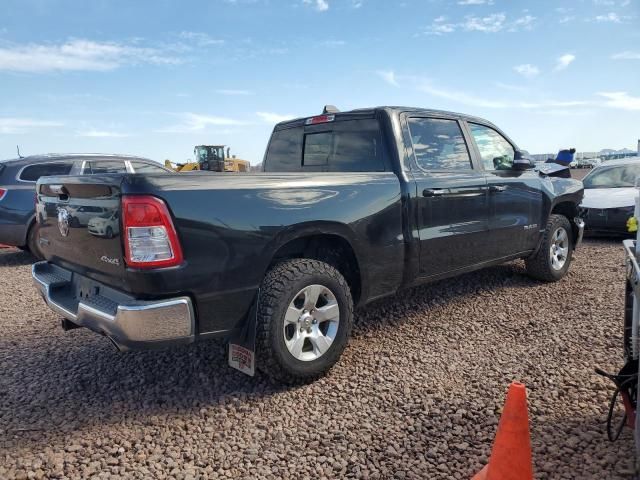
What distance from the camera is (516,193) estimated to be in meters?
4.75

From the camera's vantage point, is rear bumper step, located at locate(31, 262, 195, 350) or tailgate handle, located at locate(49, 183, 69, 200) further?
tailgate handle, located at locate(49, 183, 69, 200)

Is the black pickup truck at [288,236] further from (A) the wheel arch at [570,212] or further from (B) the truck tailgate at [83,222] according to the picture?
(A) the wheel arch at [570,212]

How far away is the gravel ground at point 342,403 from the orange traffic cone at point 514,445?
1.31ft

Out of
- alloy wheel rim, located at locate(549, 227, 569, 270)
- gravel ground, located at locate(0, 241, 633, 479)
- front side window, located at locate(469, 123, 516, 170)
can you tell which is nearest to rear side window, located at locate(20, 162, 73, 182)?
gravel ground, located at locate(0, 241, 633, 479)

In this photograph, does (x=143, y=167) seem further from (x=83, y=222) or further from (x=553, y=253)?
(x=553, y=253)

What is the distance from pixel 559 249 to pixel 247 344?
4.28 metres

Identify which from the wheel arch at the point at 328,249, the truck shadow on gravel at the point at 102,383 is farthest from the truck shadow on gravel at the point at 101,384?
the wheel arch at the point at 328,249

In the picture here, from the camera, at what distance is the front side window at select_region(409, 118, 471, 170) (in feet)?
12.9

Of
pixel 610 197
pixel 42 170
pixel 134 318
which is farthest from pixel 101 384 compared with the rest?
pixel 610 197

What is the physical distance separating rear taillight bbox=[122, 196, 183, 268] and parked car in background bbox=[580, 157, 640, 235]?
779 cm

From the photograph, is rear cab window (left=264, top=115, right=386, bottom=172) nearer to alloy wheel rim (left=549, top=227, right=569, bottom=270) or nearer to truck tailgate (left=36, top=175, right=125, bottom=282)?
truck tailgate (left=36, top=175, right=125, bottom=282)

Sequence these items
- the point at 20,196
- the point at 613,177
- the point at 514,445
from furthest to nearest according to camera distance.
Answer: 1. the point at 613,177
2. the point at 20,196
3. the point at 514,445

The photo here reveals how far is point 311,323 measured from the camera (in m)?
3.12

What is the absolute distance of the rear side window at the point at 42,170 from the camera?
23.7 feet
